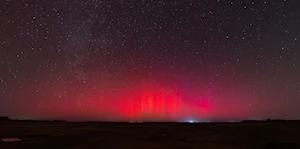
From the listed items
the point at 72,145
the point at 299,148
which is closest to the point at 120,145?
the point at 72,145

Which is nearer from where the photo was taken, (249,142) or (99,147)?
(99,147)

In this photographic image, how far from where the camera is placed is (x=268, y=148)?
14781 millimetres

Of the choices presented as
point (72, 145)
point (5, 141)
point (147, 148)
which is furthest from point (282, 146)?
point (5, 141)

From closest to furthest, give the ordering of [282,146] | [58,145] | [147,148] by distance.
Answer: [147,148]
[58,145]
[282,146]

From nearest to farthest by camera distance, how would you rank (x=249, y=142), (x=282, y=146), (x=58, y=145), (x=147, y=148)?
1. (x=147, y=148)
2. (x=58, y=145)
3. (x=282, y=146)
4. (x=249, y=142)

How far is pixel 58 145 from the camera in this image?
14266 millimetres

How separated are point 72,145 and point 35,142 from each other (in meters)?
2.45

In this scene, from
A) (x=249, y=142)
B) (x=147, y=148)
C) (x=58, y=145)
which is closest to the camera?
(x=147, y=148)

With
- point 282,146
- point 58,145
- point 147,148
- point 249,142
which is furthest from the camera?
point 249,142

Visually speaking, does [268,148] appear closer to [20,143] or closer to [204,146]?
[204,146]

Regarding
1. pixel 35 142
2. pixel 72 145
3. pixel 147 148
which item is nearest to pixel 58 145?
pixel 72 145

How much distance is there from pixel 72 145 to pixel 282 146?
10172 millimetres

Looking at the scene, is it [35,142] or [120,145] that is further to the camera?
[35,142]

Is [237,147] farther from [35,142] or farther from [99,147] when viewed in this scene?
[35,142]
